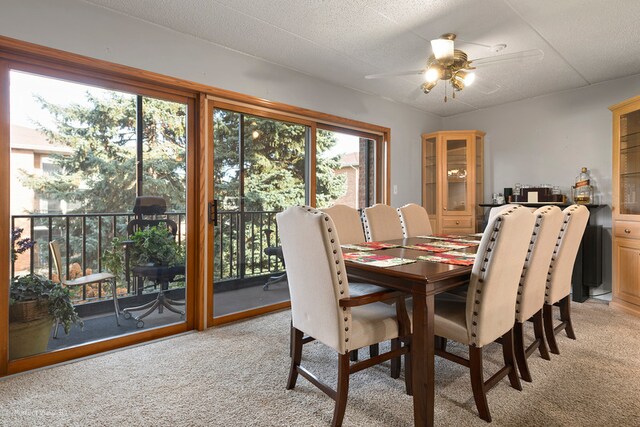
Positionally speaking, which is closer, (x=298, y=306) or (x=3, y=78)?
(x=298, y=306)

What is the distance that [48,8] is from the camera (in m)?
2.22

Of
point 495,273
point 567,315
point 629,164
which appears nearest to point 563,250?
point 567,315

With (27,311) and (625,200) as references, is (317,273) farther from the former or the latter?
(625,200)

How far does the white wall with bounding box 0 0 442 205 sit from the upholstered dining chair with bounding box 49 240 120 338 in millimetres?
1349

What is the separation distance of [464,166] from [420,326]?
3.68 m

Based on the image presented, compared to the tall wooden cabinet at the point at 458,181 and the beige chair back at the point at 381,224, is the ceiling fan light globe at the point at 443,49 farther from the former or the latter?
the tall wooden cabinet at the point at 458,181

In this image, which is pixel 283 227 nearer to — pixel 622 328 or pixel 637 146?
pixel 622 328

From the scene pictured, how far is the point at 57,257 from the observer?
95.6 inches

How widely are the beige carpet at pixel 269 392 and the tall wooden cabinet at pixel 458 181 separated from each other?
226 centimetres

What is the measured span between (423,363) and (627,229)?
10.5 feet

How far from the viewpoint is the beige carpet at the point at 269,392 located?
1717mm

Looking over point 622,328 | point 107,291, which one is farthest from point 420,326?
point 622,328

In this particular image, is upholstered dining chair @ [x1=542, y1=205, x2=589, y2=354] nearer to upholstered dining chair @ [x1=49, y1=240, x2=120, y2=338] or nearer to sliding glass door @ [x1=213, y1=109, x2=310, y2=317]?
sliding glass door @ [x1=213, y1=109, x2=310, y2=317]

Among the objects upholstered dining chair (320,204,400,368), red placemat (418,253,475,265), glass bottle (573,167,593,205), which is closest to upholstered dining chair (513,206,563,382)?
red placemat (418,253,475,265)
